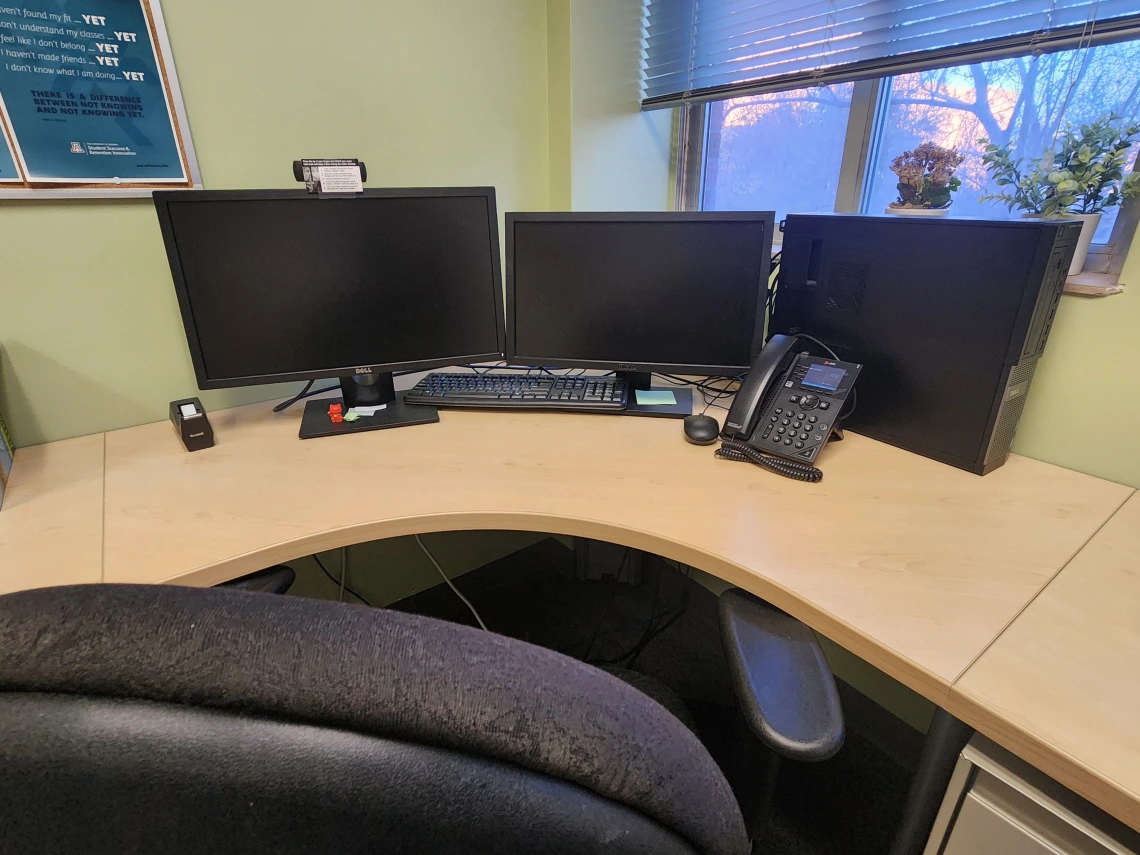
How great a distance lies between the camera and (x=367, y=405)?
1.33 m

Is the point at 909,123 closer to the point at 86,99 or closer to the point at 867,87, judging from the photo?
the point at 867,87

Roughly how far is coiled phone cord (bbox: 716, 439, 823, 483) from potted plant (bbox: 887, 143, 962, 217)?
529 millimetres

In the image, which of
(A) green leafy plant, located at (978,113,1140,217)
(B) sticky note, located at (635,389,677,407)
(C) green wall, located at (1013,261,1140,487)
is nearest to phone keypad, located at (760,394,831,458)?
(B) sticky note, located at (635,389,677,407)

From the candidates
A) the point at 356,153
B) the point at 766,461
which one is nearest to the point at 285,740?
the point at 766,461

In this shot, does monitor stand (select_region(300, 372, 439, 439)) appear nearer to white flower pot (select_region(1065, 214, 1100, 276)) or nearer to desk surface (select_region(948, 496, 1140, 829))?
desk surface (select_region(948, 496, 1140, 829))

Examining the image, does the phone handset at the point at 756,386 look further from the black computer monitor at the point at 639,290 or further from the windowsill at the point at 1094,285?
the windowsill at the point at 1094,285

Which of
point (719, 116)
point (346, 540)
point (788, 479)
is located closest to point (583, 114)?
point (719, 116)

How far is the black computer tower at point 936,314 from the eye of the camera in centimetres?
92

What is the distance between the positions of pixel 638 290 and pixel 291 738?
1.13m

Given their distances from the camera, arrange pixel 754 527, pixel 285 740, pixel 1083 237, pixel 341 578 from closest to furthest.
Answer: pixel 285 740 < pixel 754 527 < pixel 1083 237 < pixel 341 578

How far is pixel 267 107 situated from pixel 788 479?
1.33 m

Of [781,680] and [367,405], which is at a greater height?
[367,405]

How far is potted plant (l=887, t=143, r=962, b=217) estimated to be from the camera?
1085mm

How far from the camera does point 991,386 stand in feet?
3.17
